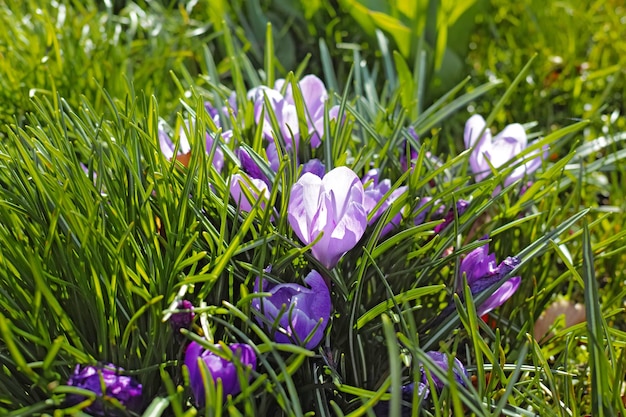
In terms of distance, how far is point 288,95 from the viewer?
1068 mm

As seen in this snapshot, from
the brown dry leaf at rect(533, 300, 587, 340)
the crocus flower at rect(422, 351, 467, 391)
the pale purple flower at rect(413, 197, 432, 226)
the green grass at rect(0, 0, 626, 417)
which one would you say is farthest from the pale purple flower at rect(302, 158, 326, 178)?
the brown dry leaf at rect(533, 300, 587, 340)

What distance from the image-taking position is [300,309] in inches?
27.2

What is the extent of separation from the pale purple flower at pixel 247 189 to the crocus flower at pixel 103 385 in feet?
0.75

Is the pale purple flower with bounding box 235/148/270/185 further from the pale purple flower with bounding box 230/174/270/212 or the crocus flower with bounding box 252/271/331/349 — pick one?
the crocus flower with bounding box 252/271/331/349

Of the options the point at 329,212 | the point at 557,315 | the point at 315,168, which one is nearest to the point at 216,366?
the point at 329,212

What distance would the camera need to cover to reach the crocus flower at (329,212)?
712mm

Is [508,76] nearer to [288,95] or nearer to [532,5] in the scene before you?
[532,5]

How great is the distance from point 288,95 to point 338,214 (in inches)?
15.3

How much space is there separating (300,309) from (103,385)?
0.70ft

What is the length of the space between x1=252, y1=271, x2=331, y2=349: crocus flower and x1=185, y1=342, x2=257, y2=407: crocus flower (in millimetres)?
56

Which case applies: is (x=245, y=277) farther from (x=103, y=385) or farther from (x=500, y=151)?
(x=500, y=151)

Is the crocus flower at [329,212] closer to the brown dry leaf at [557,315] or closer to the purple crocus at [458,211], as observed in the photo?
the purple crocus at [458,211]

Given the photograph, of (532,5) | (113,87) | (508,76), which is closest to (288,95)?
(113,87)

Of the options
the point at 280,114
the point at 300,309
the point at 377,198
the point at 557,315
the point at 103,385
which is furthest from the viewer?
the point at 557,315
